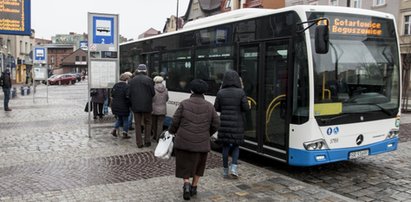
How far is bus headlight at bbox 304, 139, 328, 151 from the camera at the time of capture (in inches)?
250

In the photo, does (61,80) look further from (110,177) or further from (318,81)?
(318,81)

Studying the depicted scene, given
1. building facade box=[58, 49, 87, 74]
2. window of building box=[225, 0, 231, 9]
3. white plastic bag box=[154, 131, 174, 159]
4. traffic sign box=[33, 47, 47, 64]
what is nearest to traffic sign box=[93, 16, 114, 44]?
white plastic bag box=[154, 131, 174, 159]

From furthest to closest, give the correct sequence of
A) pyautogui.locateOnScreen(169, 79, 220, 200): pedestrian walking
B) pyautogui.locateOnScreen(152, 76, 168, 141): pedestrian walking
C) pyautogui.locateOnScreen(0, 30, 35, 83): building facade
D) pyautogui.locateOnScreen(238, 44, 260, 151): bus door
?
pyautogui.locateOnScreen(0, 30, 35, 83): building facade
pyautogui.locateOnScreen(152, 76, 168, 141): pedestrian walking
pyautogui.locateOnScreen(238, 44, 260, 151): bus door
pyautogui.locateOnScreen(169, 79, 220, 200): pedestrian walking

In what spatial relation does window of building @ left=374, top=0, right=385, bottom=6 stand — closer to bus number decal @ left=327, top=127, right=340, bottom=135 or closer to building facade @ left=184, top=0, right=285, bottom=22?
building facade @ left=184, top=0, right=285, bottom=22

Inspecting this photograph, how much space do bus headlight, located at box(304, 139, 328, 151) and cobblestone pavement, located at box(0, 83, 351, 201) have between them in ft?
1.91

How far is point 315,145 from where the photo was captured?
6.39 meters

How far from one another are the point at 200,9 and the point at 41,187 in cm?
5150

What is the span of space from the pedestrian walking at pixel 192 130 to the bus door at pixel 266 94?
1791mm

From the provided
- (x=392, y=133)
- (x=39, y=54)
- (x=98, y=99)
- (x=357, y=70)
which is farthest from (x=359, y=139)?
(x=39, y=54)

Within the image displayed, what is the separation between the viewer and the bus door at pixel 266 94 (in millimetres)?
6797

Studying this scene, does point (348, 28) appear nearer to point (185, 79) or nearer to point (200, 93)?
point (200, 93)

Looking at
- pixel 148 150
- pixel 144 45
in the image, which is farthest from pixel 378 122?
pixel 144 45

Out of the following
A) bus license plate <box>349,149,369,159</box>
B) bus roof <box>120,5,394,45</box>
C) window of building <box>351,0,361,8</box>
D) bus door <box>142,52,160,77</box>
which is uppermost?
window of building <box>351,0,361,8</box>

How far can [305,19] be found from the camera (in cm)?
641
